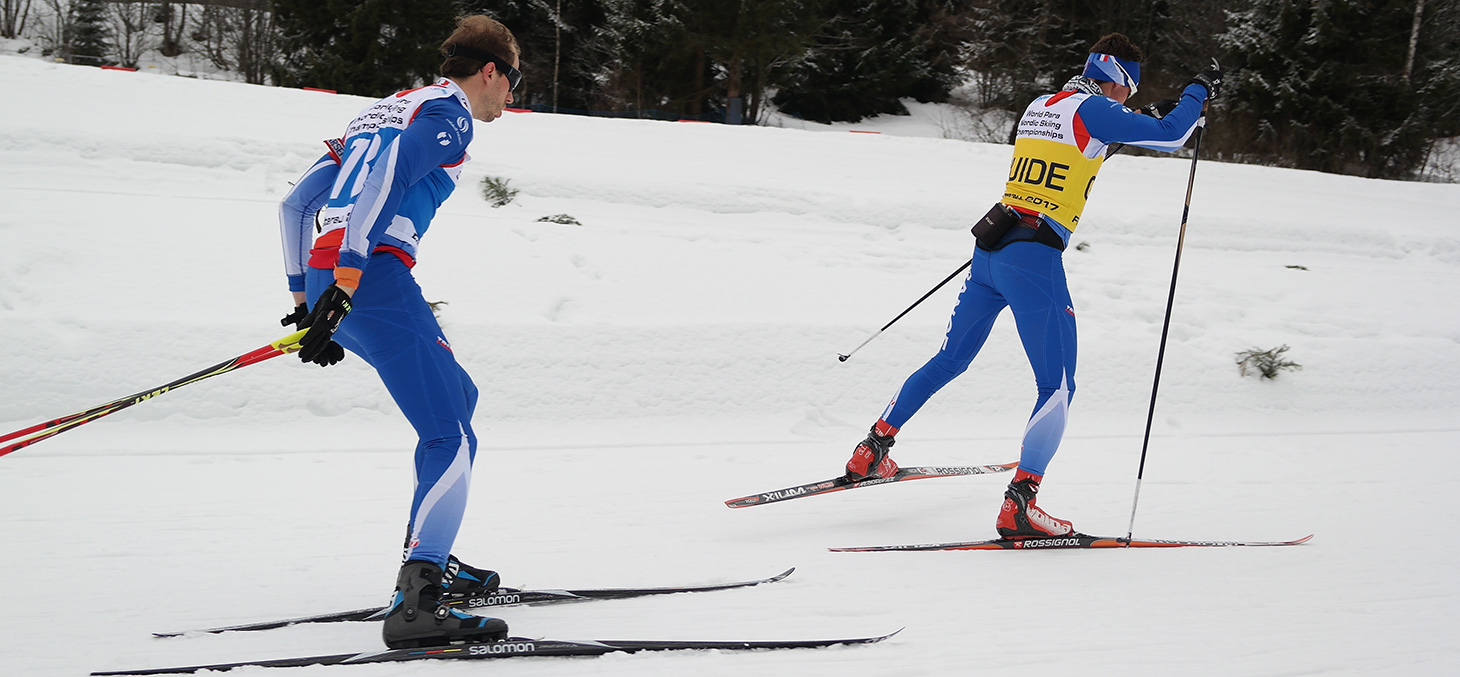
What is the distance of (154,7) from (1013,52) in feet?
94.5

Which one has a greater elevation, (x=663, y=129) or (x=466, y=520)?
(x=663, y=129)

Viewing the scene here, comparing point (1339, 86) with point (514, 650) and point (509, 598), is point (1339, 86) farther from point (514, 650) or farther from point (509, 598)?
point (514, 650)

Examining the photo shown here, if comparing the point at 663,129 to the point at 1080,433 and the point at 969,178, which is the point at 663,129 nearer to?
the point at 969,178

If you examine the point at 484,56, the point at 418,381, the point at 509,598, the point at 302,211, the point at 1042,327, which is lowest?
the point at 509,598

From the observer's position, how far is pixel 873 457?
14.1 ft

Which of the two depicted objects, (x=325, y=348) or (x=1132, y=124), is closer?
(x=325, y=348)

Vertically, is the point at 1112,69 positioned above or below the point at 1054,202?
above

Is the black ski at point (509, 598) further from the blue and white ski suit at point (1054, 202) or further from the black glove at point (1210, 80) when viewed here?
the black glove at point (1210, 80)

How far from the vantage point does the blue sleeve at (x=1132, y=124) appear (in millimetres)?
3691

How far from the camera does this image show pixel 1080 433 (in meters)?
5.93

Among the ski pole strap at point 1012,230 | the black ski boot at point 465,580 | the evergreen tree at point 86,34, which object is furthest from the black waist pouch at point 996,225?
the evergreen tree at point 86,34

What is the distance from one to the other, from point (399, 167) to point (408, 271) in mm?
375

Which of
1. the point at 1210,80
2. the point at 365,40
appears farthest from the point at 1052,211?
the point at 365,40

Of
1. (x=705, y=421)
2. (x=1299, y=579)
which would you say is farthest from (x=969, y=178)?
(x=1299, y=579)
